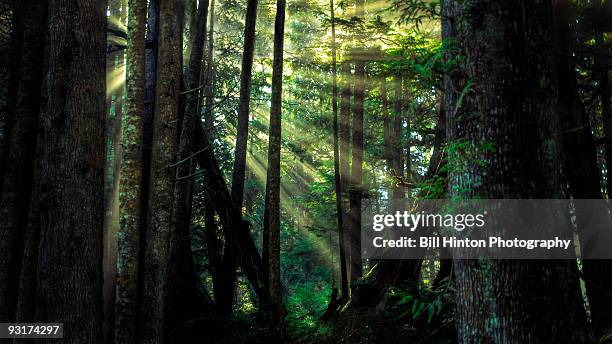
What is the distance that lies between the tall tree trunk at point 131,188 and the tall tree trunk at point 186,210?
1.86 m

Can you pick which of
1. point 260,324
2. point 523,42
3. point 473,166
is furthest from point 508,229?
point 260,324

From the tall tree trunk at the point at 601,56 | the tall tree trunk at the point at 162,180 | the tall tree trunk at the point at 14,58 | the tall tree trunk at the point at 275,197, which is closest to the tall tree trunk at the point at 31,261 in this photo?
the tall tree trunk at the point at 162,180

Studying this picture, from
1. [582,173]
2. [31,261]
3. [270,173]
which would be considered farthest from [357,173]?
[31,261]

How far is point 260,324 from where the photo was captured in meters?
10.4

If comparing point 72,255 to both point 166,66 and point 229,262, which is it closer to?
point 166,66

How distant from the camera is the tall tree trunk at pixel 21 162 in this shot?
831 cm

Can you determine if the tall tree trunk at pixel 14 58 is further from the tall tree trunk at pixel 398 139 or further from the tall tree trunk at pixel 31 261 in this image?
the tall tree trunk at pixel 398 139

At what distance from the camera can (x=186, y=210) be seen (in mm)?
10180

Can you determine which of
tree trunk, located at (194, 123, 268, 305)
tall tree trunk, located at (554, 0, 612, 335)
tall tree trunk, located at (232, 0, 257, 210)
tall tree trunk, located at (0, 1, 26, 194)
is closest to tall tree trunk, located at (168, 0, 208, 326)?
tree trunk, located at (194, 123, 268, 305)

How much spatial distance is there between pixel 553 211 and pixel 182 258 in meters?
8.58

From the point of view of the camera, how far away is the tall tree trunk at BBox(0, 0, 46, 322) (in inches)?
327

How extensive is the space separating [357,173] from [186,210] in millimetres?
6730

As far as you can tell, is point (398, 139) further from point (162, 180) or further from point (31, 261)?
point (31, 261)

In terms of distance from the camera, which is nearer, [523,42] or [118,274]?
[523,42]
